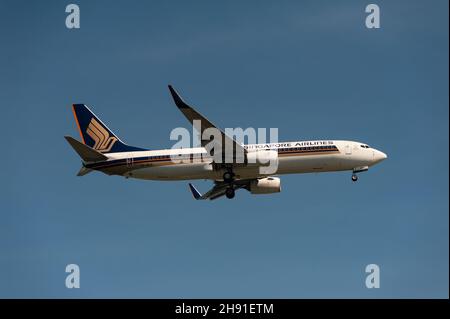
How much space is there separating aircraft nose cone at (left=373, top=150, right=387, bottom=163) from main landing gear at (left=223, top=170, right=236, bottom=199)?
1392cm

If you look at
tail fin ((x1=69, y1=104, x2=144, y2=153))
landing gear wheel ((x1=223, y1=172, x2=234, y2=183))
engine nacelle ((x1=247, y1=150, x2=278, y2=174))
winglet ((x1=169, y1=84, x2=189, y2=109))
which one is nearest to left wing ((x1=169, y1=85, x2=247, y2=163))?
winglet ((x1=169, y1=84, x2=189, y2=109))

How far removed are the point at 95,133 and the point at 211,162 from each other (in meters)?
12.7

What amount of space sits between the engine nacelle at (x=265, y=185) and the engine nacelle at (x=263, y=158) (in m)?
6.44

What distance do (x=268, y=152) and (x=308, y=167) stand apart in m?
4.13

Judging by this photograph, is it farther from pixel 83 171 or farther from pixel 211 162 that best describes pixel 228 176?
pixel 83 171

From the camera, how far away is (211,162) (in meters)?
79.2

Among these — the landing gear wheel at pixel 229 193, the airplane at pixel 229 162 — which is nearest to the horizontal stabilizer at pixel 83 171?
the airplane at pixel 229 162

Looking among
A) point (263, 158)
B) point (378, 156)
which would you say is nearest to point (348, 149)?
point (378, 156)

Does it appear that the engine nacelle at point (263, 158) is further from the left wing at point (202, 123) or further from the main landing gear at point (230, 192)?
the main landing gear at point (230, 192)
